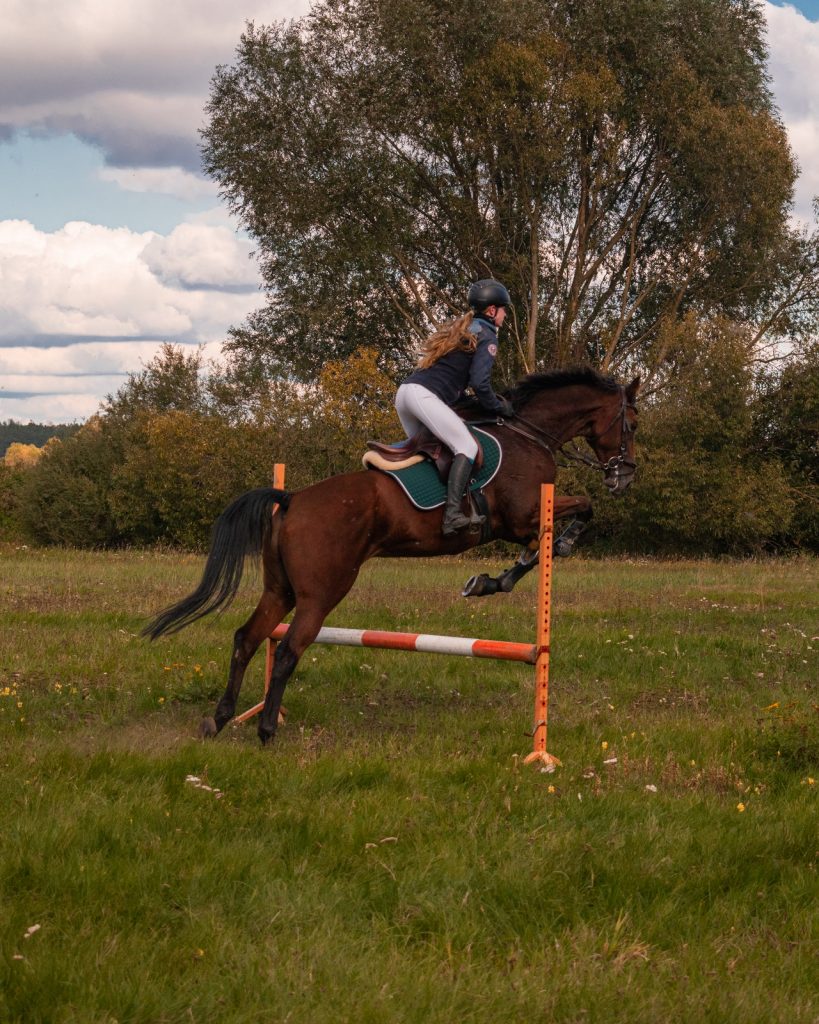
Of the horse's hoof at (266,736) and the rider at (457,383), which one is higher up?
the rider at (457,383)

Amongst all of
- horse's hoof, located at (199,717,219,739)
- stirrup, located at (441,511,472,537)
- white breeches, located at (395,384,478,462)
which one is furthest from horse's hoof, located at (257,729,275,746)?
white breeches, located at (395,384,478,462)

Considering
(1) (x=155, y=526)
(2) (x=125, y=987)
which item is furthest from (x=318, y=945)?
(1) (x=155, y=526)

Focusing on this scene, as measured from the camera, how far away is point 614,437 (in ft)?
30.8

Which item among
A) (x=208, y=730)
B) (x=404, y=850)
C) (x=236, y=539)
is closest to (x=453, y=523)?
(x=236, y=539)

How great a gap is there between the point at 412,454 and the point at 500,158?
94.3 feet

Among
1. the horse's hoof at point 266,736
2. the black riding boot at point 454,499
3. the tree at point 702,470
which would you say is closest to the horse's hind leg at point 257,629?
the horse's hoof at point 266,736

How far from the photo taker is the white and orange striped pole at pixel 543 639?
7.26m

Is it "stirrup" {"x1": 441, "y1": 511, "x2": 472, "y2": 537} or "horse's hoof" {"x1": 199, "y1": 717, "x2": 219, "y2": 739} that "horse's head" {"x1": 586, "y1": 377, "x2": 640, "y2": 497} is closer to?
"stirrup" {"x1": 441, "y1": 511, "x2": 472, "y2": 537}

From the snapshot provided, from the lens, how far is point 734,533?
35.7m

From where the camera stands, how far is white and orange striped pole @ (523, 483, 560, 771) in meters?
7.26

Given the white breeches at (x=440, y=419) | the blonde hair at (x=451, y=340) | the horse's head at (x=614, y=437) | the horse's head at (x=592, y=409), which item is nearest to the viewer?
the white breeches at (x=440, y=419)

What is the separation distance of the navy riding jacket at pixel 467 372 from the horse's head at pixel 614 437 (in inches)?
44.2

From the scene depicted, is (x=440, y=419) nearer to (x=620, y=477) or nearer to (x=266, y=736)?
(x=620, y=477)

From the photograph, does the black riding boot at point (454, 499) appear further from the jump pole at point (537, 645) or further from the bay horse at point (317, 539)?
the jump pole at point (537, 645)
